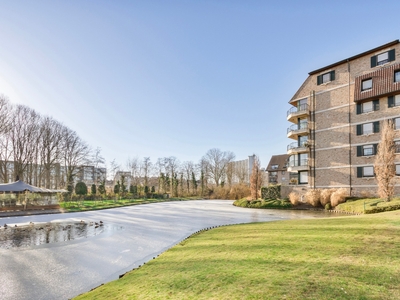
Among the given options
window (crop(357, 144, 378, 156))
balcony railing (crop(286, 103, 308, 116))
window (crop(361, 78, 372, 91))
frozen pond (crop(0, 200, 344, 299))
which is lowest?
frozen pond (crop(0, 200, 344, 299))

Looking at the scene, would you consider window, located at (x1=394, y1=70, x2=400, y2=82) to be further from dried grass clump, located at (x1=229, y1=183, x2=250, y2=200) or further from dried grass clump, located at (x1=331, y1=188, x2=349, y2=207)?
dried grass clump, located at (x1=229, y1=183, x2=250, y2=200)

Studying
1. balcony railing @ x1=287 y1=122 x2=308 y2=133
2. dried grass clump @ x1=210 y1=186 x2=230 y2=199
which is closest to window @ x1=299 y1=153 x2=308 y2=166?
balcony railing @ x1=287 y1=122 x2=308 y2=133

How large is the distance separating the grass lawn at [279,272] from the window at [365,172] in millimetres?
18954

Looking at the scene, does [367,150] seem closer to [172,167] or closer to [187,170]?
[172,167]

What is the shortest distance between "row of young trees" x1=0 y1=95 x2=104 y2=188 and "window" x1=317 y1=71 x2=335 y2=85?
1468 inches

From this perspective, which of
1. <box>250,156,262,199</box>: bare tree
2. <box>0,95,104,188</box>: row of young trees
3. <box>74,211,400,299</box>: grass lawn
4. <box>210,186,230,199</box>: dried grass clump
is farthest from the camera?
<box>210,186,230,199</box>: dried grass clump

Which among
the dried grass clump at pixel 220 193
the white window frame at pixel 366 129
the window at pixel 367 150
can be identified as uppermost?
the white window frame at pixel 366 129

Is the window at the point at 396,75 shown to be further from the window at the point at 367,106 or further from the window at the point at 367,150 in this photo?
the window at the point at 367,150

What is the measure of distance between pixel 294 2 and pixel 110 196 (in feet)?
128

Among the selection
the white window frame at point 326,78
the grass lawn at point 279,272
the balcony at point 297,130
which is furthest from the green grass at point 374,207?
the white window frame at point 326,78

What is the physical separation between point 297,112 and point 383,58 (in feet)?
30.8

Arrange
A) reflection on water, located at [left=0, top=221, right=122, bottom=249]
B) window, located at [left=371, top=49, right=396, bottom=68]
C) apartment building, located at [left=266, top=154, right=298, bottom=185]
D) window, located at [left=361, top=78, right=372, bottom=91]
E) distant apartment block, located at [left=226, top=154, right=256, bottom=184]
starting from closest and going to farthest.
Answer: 1. reflection on water, located at [left=0, top=221, right=122, bottom=249]
2. window, located at [left=371, top=49, right=396, bottom=68]
3. window, located at [left=361, top=78, right=372, bottom=91]
4. apartment building, located at [left=266, top=154, right=298, bottom=185]
5. distant apartment block, located at [left=226, top=154, right=256, bottom=184]

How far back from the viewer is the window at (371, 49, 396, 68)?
22406 millimetres

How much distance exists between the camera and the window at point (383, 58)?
22.4m
